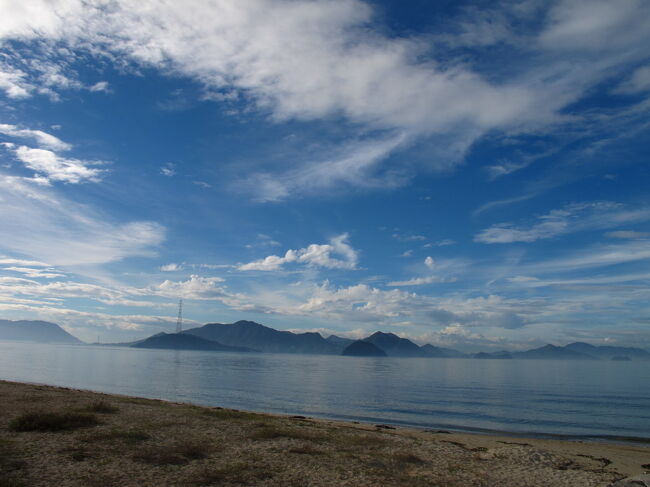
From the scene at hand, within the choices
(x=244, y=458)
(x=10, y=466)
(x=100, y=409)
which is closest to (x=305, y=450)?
(x=244, y=458)

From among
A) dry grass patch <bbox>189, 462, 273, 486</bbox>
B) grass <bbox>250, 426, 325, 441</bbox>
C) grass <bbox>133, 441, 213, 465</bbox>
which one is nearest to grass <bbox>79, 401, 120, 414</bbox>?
grass <bbox>133, 441, 213, 465</bbox>

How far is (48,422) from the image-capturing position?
22641 mm

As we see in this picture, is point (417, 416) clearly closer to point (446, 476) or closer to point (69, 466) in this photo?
point (446, 476)

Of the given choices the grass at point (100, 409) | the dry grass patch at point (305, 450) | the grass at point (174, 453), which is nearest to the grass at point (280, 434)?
the dry grass patch at point (305, 450)

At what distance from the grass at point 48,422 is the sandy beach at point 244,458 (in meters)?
0.06

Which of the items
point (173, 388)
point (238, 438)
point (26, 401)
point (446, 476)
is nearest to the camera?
point (446, 476)

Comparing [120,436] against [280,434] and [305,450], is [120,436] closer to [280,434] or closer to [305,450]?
[280,434]

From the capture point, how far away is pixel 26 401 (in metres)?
34.4

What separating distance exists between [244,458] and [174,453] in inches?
133

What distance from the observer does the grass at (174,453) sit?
725 inches

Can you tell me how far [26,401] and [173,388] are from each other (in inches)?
1627

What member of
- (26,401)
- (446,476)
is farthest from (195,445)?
(26,401)

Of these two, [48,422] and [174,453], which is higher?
[48,422]

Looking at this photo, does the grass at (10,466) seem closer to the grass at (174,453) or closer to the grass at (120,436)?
the grass at (120,436)
